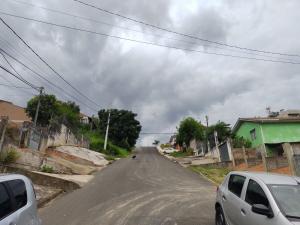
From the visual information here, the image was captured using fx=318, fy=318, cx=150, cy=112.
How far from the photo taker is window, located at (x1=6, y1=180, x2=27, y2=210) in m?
5.29

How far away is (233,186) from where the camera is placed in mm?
7328

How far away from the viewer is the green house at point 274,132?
35559 mm

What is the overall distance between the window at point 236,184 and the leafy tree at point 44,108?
43.6m

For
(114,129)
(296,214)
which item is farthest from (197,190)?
(114,129)

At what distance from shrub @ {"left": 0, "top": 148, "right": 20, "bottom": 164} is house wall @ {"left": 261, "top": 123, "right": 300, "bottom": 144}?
2748 centimetres

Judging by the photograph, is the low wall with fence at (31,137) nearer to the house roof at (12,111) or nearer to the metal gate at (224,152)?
the metal gate at (224,152)

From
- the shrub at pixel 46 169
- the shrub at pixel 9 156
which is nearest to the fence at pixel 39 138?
the shrub at pixel 9 156

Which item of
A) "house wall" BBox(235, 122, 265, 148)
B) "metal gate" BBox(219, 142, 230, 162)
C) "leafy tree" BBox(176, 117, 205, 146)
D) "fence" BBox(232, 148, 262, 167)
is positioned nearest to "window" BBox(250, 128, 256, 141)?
"house wall" BBox(235, 122, 265, 148)

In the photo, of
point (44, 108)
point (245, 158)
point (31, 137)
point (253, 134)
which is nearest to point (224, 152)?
point (253, 134)

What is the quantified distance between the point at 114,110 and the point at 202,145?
867 inches

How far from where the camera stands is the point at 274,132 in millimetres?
36188

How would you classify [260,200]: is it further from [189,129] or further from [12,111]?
[12,111]

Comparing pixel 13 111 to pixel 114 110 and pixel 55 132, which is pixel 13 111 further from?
pixel 55 132

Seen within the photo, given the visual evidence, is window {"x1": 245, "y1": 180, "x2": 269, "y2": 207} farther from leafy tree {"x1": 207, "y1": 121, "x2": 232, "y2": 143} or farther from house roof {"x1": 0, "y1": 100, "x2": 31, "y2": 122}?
house roof {"x1": 0, "y1": 100, "x2": 31, "y2": 122}
